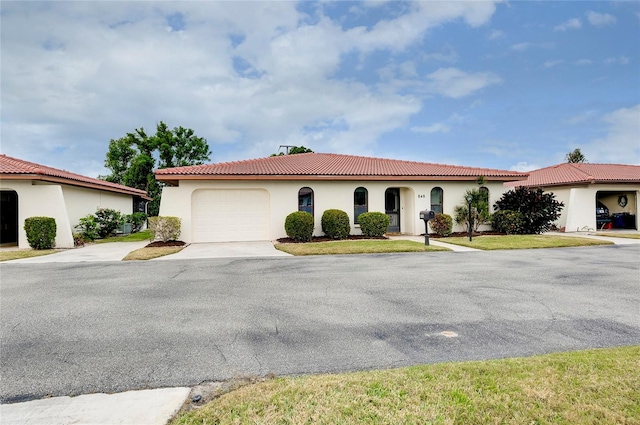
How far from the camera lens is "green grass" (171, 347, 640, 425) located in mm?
2275

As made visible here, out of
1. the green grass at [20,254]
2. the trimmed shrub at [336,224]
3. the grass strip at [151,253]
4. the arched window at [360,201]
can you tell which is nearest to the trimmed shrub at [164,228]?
the grass strip at [151,253]

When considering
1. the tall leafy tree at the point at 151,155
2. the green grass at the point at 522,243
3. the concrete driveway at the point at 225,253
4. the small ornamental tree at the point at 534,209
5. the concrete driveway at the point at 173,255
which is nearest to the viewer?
the concrete driveway at the point at 173,255

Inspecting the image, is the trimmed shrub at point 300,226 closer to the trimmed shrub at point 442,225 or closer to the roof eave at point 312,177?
the roof eave at point 312,177

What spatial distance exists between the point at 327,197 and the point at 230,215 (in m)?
4.94

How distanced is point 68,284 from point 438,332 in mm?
7643

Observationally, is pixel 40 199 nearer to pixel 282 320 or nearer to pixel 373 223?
pixel 373 223

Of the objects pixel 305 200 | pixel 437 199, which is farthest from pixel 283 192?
pixel 437 199

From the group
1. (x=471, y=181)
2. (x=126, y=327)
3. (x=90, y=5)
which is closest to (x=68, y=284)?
(x=126, y=327)

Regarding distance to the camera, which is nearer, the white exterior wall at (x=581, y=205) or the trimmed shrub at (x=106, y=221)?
the trimmed shrub at (x=106, y=221)

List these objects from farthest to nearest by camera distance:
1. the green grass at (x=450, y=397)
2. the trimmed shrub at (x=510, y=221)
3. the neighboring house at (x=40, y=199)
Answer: the trimmed shrub at (x=510, y=221) < the neighboring house at (x=40, y=199) < the green grass at (x=450, y=397)

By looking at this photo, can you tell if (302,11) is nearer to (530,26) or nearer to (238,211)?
(238,211)

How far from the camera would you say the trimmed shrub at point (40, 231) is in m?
13.4

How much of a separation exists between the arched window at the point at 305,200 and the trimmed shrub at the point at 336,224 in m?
1.23

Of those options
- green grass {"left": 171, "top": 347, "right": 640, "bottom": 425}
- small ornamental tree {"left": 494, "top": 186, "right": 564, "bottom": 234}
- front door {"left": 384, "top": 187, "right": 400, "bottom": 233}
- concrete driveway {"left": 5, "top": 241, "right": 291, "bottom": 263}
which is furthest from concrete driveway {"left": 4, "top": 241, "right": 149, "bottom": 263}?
small ornamental tree {"left": 494, "top": 186, "right": 564, "bottom": 234}
